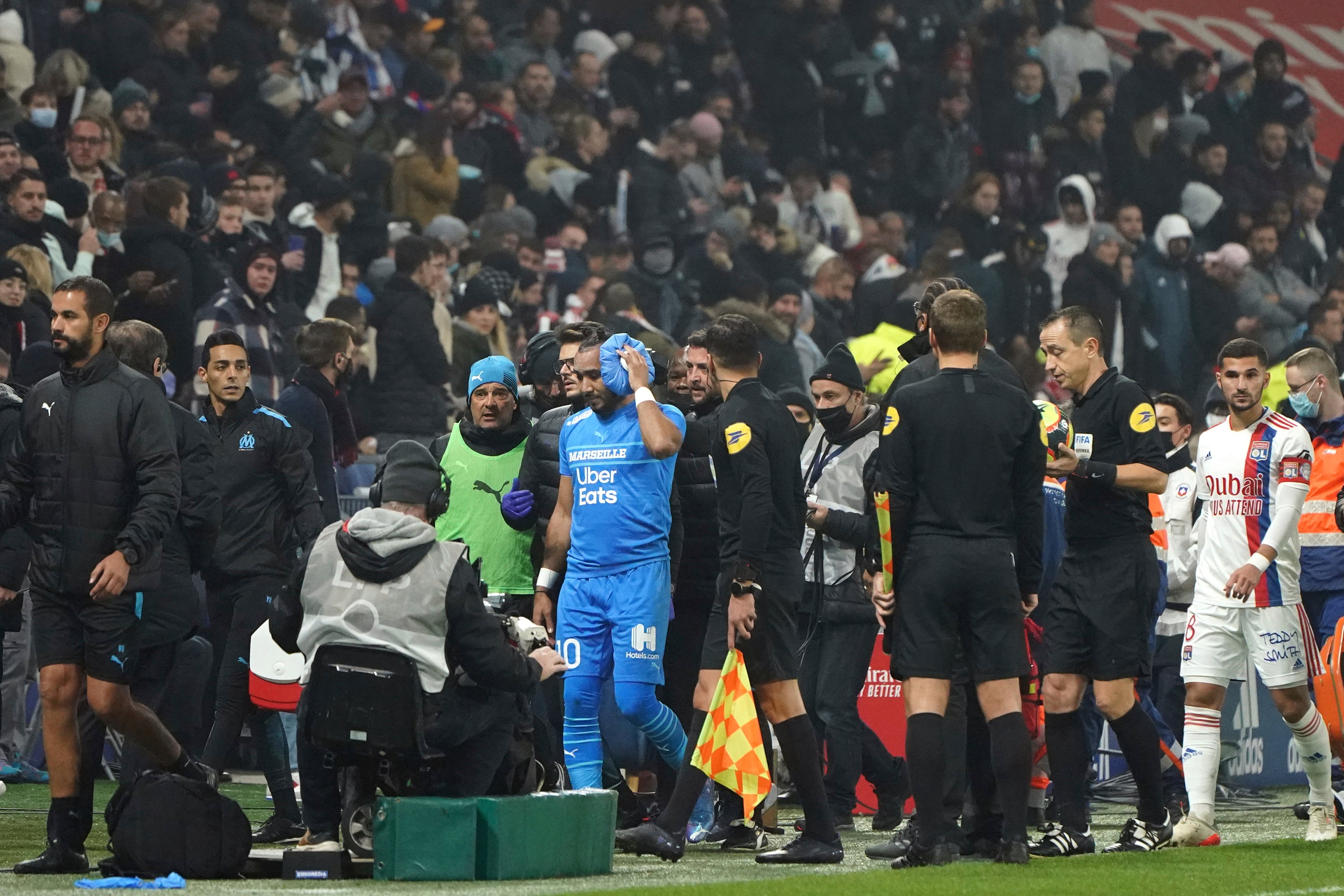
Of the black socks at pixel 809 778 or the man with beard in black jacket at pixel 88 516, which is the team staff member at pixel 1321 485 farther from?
the man with beard in black jacket at pixel 88 516

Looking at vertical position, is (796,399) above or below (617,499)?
above

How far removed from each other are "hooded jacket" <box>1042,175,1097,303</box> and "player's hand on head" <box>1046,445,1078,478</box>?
12099 mm

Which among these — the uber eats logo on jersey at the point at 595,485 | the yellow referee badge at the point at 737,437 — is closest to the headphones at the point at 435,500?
the uber eats logo on jersey at the point at 595,485

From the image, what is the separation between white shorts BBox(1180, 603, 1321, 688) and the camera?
8.02 meters

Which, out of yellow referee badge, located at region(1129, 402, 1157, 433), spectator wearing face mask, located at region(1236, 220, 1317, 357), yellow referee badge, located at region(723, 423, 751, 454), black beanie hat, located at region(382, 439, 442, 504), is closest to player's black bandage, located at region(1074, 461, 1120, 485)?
yellow referee badge, located at region(1129, 402, 1157, 433)

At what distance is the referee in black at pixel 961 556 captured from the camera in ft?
21.7

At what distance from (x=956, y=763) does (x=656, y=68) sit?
12.6 m

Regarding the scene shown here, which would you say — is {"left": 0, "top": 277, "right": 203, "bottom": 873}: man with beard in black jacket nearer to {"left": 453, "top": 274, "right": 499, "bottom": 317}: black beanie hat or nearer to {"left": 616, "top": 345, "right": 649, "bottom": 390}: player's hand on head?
{"left": 616, "top": 345, "right": 649, "bottom": 390}: player's hand on head

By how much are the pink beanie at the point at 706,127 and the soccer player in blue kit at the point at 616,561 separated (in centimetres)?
1153

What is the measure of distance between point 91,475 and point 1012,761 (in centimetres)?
337

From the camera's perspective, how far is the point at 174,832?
246 inches

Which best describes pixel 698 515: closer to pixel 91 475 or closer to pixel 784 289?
pixel 91 475

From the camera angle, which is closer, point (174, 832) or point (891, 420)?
point (174, 832)

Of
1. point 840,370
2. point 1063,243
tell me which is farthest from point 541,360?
point 1063,243
